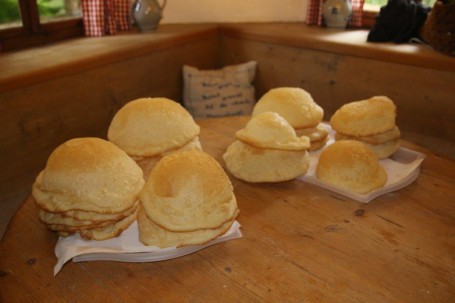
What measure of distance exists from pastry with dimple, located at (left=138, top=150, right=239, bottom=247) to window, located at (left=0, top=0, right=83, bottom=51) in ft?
5.59

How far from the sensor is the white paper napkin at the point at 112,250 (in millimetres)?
977

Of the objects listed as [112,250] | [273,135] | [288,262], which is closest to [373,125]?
[273,135]

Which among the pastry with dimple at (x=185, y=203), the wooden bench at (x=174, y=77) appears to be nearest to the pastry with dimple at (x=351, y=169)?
the pastry with dimple at (x=185, y=203)

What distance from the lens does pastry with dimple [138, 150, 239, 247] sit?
98 cm

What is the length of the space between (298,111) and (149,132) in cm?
51

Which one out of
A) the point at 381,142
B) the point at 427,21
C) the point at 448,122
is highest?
the point at 427,21

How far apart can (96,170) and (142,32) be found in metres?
1.93

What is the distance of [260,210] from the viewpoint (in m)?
1.19

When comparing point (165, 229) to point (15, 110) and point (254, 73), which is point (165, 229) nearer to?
point (15, 110)

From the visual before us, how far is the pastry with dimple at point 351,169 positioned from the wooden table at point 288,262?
5 cm

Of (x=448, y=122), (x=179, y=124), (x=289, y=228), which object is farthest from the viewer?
(x=448, y=122)

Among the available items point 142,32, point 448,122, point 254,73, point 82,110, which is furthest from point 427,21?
point 82,110

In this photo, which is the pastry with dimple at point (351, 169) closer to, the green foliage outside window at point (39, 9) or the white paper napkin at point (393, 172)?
the white paper napkin at point (393, 172)

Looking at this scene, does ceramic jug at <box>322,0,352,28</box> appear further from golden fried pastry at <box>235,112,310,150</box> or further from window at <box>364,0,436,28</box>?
golden fried pastry at <box>235,112,310,150</box>
